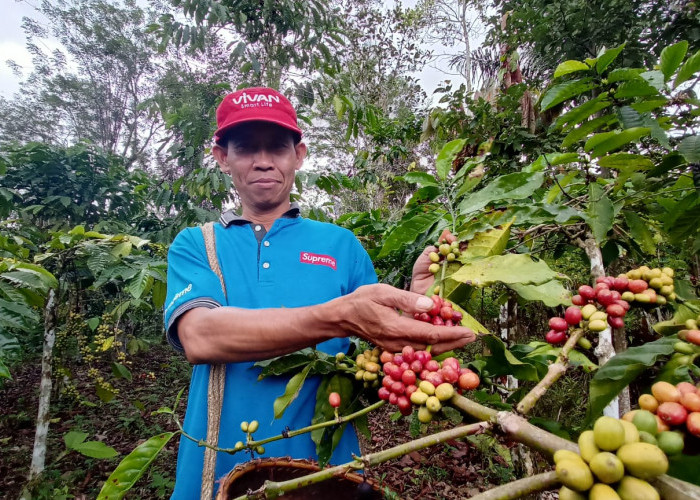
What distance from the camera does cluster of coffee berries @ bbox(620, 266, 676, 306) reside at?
79 cm

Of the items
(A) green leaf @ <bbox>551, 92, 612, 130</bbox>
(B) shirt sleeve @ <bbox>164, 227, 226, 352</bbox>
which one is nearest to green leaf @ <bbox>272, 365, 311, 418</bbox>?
(B) shirt sleeve @ <bbox>164, 227, 226, 352</bbox>

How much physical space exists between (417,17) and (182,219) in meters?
9.76

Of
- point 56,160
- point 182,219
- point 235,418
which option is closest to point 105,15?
point 56,160

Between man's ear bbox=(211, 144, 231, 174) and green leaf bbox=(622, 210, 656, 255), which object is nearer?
green leaf bbox=(622, 210, 656, 255)

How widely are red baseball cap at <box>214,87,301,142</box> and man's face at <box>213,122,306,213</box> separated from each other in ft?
0.15

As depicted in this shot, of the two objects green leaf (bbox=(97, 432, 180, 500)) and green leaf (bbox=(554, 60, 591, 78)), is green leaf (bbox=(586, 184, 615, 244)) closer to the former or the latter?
green leaf (bbox=(554, 60, 591, 78))

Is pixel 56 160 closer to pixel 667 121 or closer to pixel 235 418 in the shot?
pixel 235 418

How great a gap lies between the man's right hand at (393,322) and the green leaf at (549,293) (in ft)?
0.62

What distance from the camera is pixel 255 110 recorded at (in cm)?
161

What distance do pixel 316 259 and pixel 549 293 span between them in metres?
0.94

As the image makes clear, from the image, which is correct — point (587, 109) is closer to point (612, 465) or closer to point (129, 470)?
point (612, 465)

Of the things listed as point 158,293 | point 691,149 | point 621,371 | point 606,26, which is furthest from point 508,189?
point 606,26

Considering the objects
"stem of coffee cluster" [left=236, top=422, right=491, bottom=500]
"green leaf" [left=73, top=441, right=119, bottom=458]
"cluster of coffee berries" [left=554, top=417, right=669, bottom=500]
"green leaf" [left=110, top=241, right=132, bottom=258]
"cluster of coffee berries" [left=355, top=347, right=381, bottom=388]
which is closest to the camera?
"cluster of coffee berries" [left=554, top=417, right=669, bottom=500]

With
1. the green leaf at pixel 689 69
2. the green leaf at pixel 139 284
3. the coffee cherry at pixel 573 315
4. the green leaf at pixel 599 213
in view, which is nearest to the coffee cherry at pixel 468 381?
the coffee cherry at pixel 573 315
